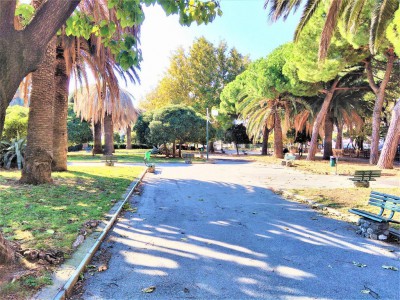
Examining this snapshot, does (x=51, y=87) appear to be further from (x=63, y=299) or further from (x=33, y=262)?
(x=63, y=299)

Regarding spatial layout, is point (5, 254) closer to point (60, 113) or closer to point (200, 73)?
point (60, 113)

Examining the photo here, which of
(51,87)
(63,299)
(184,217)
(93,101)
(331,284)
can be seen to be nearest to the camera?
(63,299)

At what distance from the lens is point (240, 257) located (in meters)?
4.51

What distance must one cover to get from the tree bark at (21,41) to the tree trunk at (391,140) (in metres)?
17.5

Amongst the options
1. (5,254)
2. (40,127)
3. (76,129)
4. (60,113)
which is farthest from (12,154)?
(76,129)

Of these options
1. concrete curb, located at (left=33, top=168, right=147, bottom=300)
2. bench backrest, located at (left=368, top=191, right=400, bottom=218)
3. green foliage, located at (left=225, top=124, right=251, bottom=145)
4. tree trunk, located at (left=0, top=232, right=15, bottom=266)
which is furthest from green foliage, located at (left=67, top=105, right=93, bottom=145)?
bench backrest, located at (left=368, top=191, right=400, bottom=218)

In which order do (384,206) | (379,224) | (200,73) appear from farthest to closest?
(200,73) < (384,206) < (379,224)

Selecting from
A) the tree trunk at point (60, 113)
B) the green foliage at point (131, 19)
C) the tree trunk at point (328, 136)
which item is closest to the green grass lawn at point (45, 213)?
the tree trunk at point (60, 113)

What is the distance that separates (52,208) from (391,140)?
1726cm

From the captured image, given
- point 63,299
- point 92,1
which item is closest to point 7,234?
point 63,299

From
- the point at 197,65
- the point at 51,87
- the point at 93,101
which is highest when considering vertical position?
the point at 197,65

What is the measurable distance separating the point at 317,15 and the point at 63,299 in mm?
18473

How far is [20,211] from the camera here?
6.26 metres

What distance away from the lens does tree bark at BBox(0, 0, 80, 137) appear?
10.3ft
